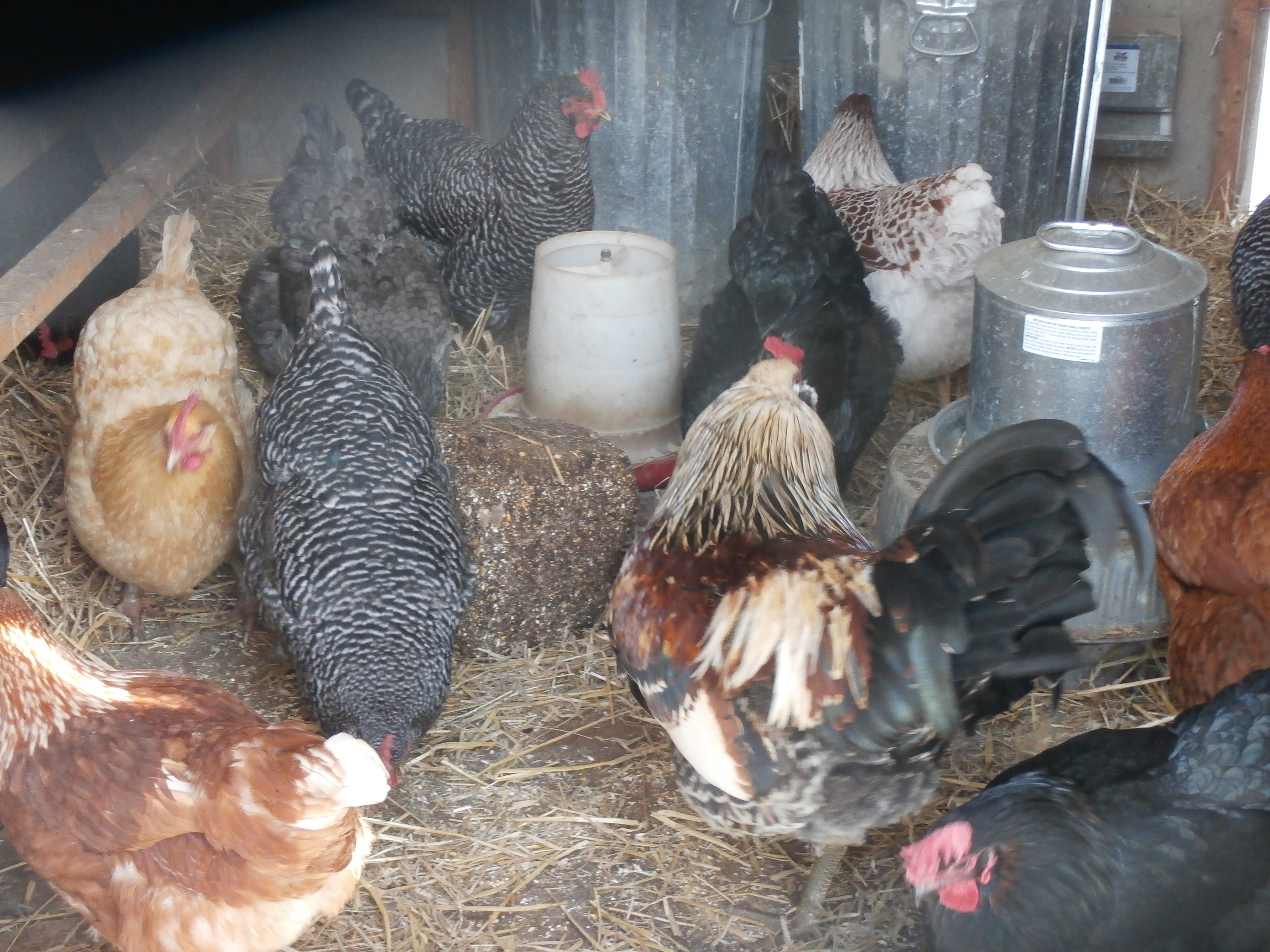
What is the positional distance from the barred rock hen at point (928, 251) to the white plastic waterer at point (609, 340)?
757mm

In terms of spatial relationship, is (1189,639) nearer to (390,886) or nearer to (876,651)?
(876,651)

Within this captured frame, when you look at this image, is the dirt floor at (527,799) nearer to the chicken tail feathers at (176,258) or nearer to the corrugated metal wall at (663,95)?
the chicken tail feathers at (176,258)

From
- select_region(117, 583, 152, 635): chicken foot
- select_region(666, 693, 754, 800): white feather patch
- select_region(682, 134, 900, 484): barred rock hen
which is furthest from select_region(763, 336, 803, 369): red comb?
select_region(117, 583, 152, 635): chicken foot

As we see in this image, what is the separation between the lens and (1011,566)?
2.03 meters

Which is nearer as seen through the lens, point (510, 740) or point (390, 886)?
point (390, 886)

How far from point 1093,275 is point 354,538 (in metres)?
2.07

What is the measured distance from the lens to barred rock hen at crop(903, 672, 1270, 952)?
6.87ft

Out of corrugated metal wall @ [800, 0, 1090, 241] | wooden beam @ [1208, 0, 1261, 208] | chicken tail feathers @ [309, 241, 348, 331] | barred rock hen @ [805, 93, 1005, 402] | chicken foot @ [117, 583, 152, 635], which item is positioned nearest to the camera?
chicken tail feathers @ [309, 241, 348, 331]

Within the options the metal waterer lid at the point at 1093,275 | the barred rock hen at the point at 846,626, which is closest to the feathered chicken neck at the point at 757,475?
the barred rock hen at the point at 846,626

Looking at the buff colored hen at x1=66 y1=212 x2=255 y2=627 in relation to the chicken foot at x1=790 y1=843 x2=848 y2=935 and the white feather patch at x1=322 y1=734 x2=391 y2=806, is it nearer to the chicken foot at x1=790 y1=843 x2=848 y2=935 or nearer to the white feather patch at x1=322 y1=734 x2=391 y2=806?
the white feather patch at x1=322 y1=734 x2=391 y2=806

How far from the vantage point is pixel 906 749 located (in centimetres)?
221

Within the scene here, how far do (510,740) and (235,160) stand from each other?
3.63 m

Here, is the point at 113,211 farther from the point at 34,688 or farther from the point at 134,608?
the point at 34,688

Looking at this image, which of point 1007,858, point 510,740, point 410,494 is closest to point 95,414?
point 410,494
